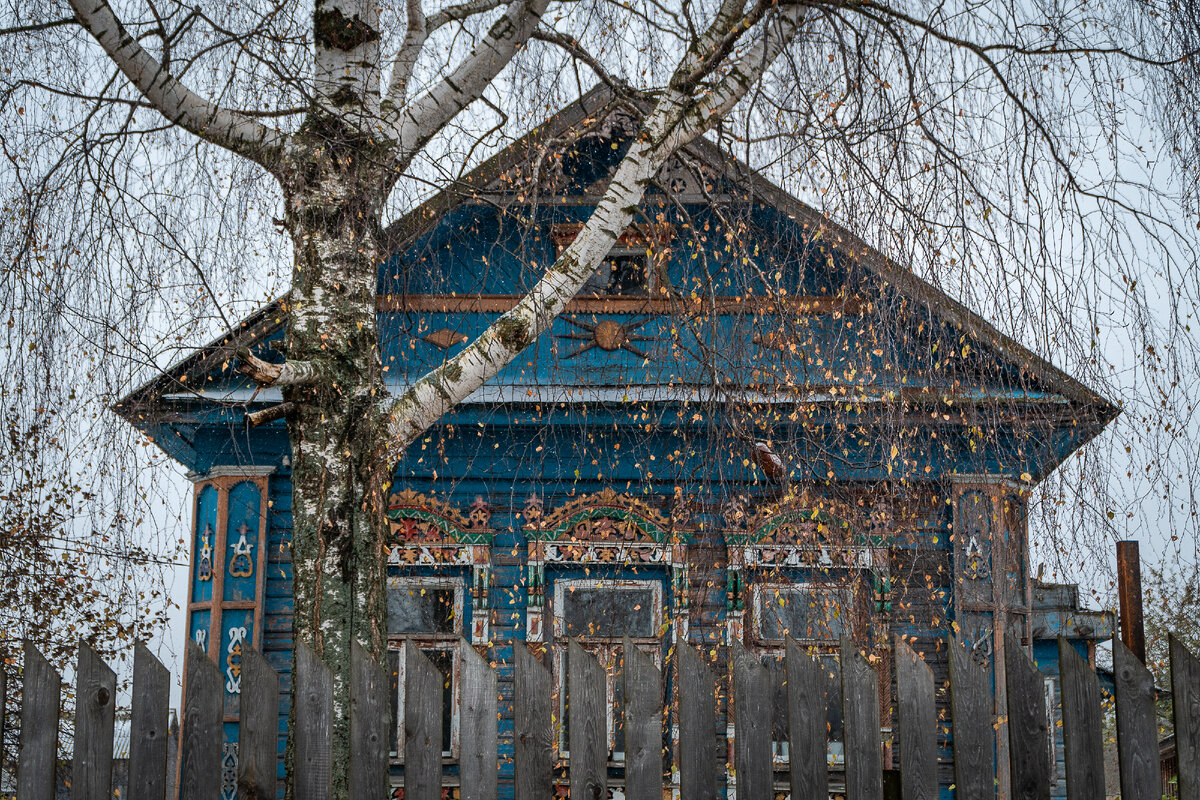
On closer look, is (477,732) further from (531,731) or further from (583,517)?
(583,517)

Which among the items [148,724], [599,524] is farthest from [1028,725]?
[599,524]

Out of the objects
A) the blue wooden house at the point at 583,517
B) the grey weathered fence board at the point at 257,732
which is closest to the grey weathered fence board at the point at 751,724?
the grey weathered fence board at the point at 257,732

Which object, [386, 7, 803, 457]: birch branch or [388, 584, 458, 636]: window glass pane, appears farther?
[388, 584, 458, 636]: window glass pane

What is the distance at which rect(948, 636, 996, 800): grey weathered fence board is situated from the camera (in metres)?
2.94

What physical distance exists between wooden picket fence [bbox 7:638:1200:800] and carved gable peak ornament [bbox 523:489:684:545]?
5.23 m

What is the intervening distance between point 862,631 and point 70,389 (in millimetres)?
5416

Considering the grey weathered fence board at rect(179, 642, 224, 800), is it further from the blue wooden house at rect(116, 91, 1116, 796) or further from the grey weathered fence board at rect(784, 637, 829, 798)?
the blue wooden house at rect(116, 91, 1116, 796)

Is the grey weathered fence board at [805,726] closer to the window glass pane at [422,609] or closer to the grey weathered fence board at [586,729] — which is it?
the grey weathered fence board at [586,729]

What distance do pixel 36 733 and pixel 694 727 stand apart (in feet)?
6.26

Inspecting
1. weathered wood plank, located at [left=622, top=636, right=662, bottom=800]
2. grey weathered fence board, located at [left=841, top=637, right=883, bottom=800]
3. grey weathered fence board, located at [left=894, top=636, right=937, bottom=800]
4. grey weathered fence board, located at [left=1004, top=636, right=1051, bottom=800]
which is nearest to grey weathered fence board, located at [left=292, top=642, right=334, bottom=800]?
weathered wood plank, located at [left=622, top=636, right=662, bottom=800]

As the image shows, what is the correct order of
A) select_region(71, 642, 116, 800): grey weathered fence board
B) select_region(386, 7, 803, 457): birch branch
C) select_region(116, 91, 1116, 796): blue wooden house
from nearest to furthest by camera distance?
select_region(71, 642, 116, 800): grey weathered fence board → select_region(386, 7, 803, 457): birch branch → select_region(116, 91, 1116, 796): blue wooden house

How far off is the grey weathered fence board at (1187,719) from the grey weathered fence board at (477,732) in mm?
1896

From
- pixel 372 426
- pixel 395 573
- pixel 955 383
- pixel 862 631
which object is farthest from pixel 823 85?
pixel 395 573

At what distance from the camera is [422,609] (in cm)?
834
